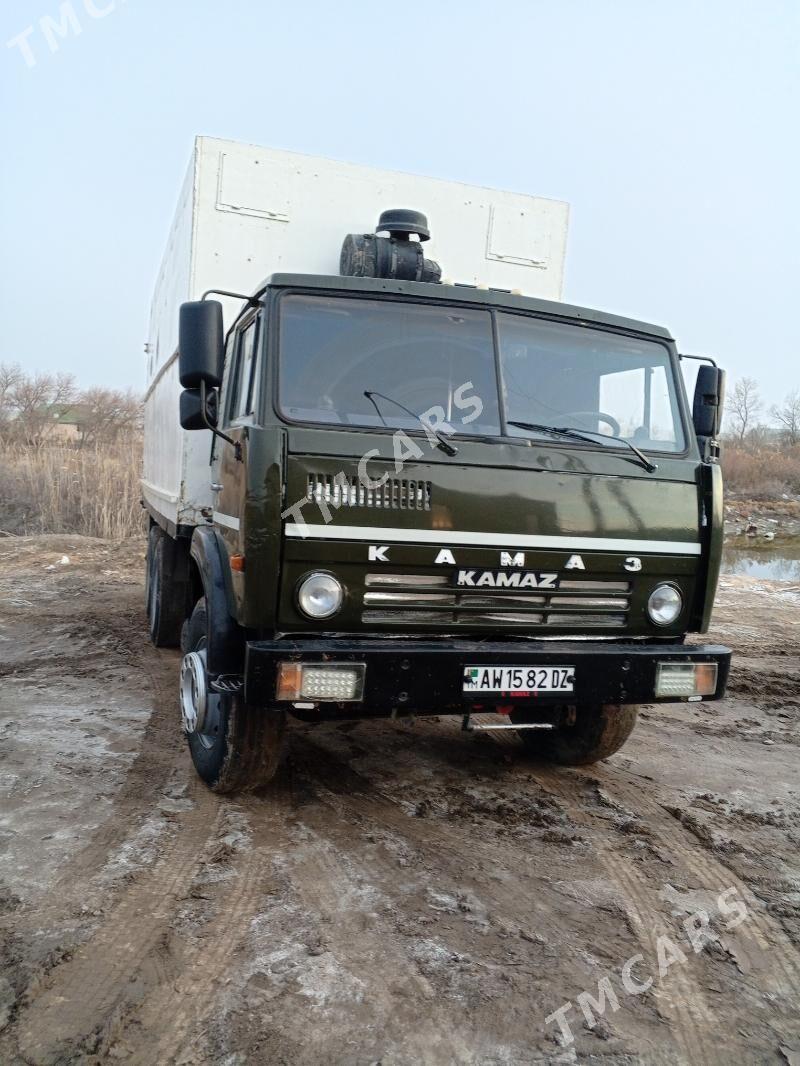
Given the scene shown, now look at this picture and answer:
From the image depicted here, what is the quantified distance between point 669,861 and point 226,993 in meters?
1.97

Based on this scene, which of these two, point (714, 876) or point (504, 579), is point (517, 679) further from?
point (714, 876)

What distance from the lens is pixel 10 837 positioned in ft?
11.6

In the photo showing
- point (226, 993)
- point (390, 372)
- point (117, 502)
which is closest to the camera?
point (226, 993)

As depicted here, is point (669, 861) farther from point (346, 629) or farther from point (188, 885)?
point (188, 885)

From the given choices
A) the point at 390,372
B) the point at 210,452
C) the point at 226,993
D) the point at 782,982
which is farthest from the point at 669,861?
the point at 210,452

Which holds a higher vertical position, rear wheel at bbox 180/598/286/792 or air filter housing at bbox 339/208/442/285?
air filter housing at bbox 339/208/442/285

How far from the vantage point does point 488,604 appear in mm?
3645

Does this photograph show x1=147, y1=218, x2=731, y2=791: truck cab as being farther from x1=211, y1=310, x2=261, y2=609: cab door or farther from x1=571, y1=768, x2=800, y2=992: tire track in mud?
x1=571, y1=768, x2=800, y2=992: tire track in mud

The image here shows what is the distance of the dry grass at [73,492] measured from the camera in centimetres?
1420

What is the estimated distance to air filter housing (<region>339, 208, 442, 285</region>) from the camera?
4586 mm

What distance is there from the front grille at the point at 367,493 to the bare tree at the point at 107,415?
59.3 feet

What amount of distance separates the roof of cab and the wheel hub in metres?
1.74

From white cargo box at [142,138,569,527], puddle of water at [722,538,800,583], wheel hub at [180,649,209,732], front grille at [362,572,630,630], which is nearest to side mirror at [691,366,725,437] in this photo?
front grille at [362,572,630,630]

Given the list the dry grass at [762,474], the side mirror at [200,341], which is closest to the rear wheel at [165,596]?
the side mirror at [200,341]
